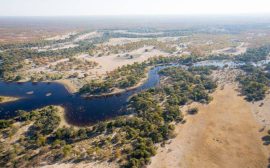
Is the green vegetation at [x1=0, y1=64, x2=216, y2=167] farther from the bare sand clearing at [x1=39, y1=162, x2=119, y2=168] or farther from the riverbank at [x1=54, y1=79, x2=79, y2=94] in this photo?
the riverbank at [x1=54, y1=79, x2=79, y2=94]

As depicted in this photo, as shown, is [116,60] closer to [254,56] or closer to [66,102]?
[66,102]

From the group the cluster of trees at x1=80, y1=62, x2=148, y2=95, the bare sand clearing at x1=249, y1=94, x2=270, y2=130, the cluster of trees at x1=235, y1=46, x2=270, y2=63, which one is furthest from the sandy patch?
the bare sand clearing at x1=249, y1=94, x2=270, y2=130

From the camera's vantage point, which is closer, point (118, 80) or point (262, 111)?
point (262, 111)

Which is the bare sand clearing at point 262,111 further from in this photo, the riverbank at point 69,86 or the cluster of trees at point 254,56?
the riverbank at point 69,86

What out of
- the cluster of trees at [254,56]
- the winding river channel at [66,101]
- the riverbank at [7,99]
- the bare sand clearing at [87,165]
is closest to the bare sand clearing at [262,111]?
the winding river channel at [66,101]

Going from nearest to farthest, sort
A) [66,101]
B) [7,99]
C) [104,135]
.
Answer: [104,135]
[66,101]
[7,99]

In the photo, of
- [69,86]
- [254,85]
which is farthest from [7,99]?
[254,85]
